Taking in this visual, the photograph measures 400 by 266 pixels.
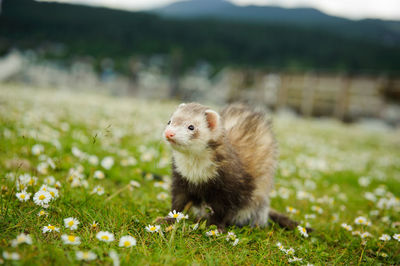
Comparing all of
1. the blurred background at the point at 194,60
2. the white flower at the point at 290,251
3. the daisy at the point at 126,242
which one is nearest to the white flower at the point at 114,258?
the daisy at the point at 126,242

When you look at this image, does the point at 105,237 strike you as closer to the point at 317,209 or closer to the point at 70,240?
the point at 70,240

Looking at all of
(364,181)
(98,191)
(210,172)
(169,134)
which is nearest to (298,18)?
(364,181)

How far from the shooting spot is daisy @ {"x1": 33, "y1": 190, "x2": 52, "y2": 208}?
2166 mm

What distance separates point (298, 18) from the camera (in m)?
75.1

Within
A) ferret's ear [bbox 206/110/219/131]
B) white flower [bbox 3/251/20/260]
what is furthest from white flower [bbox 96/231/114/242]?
ferret's ear [bbox 206/110/219/131]

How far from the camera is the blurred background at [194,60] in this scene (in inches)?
646

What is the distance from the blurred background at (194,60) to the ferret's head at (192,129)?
1463 cm

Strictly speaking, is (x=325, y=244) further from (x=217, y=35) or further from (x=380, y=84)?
(x=217, y=35)

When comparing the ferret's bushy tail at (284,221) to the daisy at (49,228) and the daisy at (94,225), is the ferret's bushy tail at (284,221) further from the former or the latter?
the daisy at (49,228)

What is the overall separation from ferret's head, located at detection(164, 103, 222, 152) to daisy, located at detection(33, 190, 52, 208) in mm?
1007

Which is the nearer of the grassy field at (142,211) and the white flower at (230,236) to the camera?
the grassy field at (142,211)

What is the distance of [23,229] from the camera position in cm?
188

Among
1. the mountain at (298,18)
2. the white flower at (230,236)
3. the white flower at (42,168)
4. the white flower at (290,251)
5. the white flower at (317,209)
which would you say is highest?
the mountain at (298,18)

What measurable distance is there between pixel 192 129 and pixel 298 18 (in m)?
82.6
